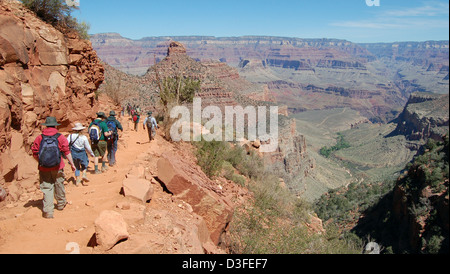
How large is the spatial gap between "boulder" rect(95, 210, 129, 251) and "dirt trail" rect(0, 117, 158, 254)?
287 millimetres

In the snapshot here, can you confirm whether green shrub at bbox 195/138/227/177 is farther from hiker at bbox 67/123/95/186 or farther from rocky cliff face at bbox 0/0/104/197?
rocky cliff face at bbox 0/0/104/197

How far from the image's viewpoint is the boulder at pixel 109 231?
4043 mm

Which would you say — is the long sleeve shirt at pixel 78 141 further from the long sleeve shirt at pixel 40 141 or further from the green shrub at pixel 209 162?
the green shrub at pixel 209 162

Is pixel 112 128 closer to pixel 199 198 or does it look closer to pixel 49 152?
pixel 49 152

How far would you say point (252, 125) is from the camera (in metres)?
44.0

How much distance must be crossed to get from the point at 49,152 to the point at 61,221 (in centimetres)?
118

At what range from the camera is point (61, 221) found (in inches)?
203

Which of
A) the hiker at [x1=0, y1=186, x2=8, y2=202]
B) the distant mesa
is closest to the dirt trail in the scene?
the hiker at [x1=0, y1=186, x2=8, y2=202]

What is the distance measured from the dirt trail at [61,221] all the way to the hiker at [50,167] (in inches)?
9.2

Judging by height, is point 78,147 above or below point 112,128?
below

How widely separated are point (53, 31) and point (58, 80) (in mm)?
1449

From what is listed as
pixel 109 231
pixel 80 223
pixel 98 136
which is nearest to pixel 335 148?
pixel 98 136
